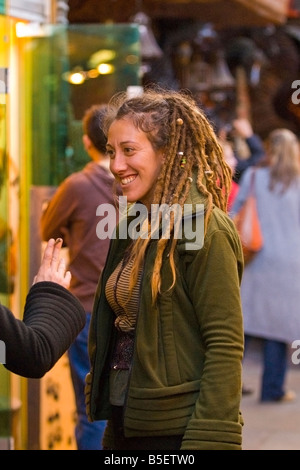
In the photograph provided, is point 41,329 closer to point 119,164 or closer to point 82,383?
point 119,164

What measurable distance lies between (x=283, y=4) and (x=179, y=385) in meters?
8.34

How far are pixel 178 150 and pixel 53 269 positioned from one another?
579 millimetres

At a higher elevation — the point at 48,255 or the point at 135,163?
the point at 135,163

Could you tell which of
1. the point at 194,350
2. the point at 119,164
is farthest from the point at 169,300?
the point at 119,164

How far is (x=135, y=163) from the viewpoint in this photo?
3.32 meters

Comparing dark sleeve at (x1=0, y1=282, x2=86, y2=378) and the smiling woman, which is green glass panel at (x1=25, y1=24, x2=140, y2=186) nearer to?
the smiling woman

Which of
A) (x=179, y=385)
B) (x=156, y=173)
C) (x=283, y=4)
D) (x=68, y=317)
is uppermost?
(x=283, y=4)

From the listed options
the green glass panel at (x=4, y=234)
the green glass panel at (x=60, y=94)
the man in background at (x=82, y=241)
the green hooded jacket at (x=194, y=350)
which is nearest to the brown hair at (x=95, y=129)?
the man in background at (x=82, y=241)

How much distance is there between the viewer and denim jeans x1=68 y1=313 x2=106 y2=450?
17.2 ft

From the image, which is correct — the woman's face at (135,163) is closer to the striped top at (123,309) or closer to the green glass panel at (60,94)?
the striped top at (123,309)

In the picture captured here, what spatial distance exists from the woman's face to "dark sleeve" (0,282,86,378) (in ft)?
1.57

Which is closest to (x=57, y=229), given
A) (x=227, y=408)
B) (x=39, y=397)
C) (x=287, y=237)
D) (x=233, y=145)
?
(x=39, y=397)
